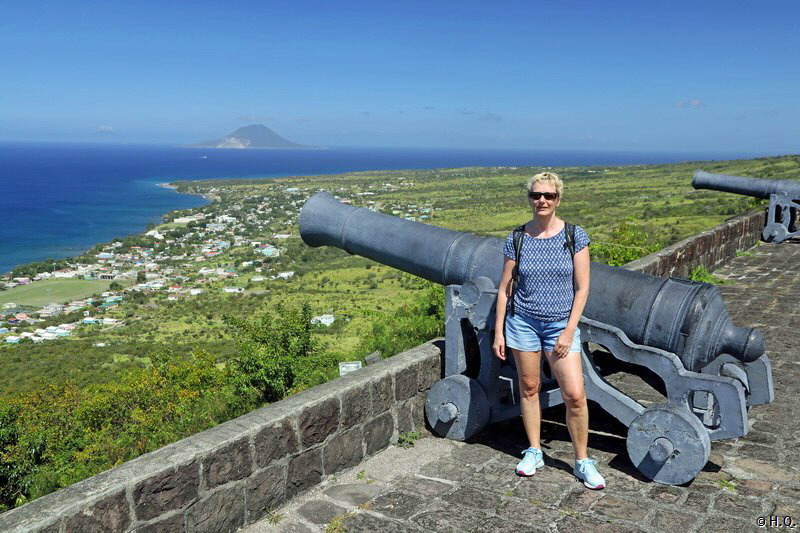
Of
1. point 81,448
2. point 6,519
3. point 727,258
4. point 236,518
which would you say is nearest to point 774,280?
point 727,258

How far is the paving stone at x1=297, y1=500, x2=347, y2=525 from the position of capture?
10.5 feet

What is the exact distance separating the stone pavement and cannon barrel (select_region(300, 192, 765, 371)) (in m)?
0.66

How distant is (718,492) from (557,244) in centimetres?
150

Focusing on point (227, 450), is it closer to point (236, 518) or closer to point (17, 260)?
point (236, 518)

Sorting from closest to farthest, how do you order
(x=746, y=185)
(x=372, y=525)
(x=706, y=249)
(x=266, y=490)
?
1. (x=372, y=525)
2. (x=266, y=490)
3. (x=706, y=249)
4. (x=746, y=185)

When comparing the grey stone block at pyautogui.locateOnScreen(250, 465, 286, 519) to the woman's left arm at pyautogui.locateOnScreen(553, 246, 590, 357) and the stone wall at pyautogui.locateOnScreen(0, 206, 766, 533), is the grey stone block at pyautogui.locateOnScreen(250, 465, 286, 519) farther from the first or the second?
the woman's left arm at pyautogui.locateOnScreen(553, 246, 590, 357)

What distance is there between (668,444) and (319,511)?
1775 mm

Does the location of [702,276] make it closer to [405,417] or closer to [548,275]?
[405,417]

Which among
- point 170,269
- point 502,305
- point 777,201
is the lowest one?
point 170,269

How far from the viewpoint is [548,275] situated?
10.9ft

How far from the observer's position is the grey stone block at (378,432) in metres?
3.86

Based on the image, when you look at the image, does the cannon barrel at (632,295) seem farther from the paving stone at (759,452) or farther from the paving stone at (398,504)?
the paving stone at (398,504)

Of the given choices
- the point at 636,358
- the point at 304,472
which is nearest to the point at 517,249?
the point at 636,358

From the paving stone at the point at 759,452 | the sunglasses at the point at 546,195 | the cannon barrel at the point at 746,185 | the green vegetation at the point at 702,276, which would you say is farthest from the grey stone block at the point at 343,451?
the cannon barrel at the point at 746,185
